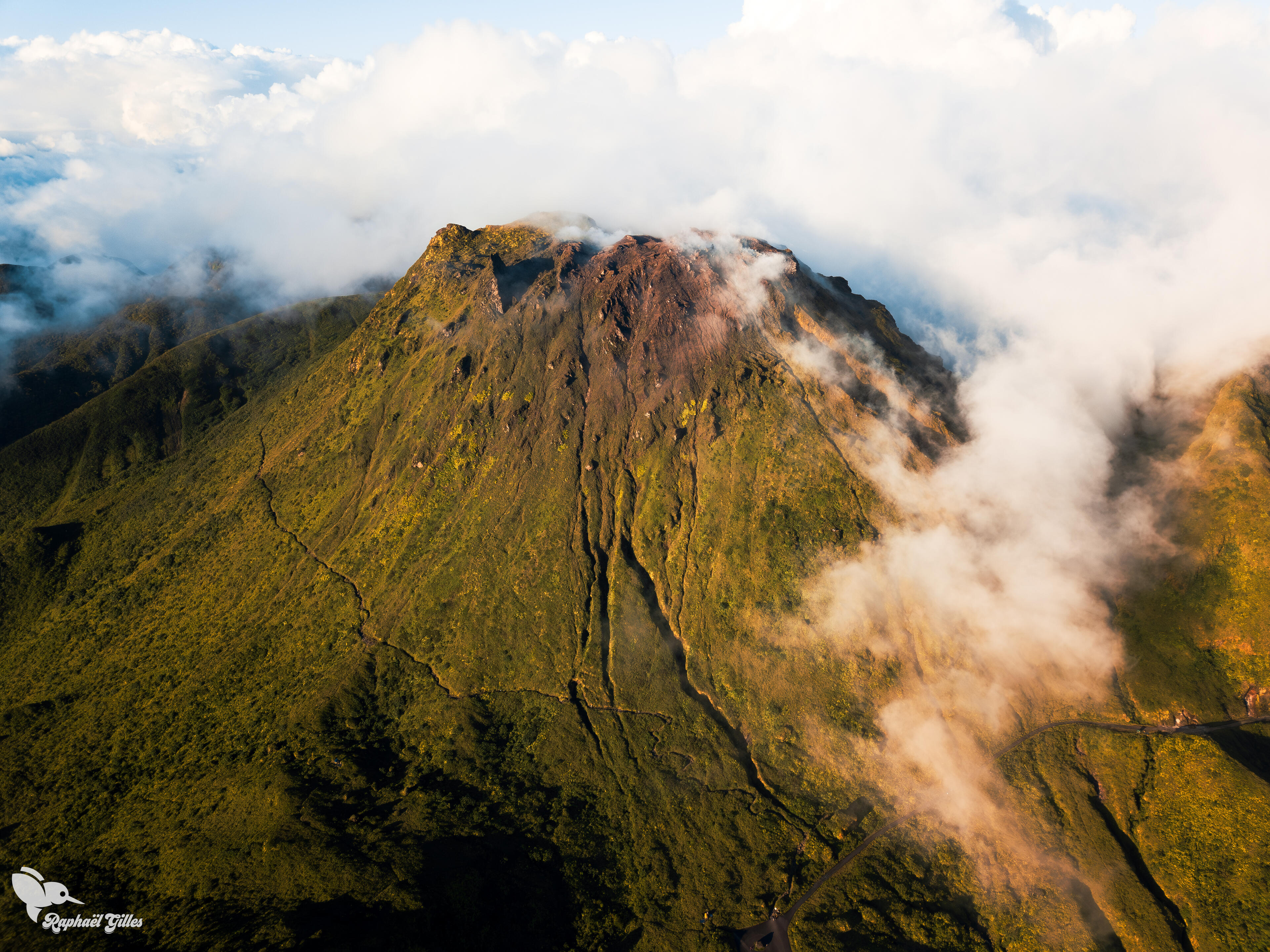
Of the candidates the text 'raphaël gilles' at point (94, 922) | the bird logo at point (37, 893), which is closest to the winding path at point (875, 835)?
the text 'raphaël gilles' at point (94, 922)

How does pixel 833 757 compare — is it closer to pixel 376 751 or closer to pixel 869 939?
pixel 869 939

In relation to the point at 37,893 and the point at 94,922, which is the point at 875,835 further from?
the point at 37,893

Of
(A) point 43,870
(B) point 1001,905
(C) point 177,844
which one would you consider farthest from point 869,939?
(A) point 43,870

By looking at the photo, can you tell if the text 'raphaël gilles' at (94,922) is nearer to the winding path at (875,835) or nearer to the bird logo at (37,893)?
the bird logo at (37,893)

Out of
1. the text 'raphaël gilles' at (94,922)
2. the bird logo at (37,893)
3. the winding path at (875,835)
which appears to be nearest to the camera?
the text 'raphaël gilles' at (94,922)

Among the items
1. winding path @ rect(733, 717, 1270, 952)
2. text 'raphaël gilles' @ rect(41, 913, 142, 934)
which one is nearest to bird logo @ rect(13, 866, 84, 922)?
text 'raphaël gilles' @ rect(41, 913, 142, 934)

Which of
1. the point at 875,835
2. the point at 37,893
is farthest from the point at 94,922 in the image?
the point at 875,835

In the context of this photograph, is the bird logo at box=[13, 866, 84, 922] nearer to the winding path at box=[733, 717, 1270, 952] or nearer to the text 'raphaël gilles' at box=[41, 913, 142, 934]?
the text 'raphaël gilles' at box=[41, 913, 142, 934]
